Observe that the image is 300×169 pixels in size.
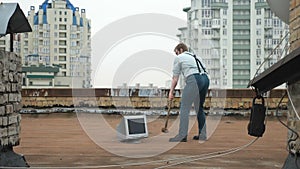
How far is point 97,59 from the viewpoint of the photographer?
4703 mm

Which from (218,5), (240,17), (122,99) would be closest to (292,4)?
(122,99)

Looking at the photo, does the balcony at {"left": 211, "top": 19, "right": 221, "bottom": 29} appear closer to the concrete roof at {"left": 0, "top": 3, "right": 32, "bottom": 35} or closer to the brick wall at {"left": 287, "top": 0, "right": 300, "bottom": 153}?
the concrete roof at {"left": 0, "top": 3, "right": 32, "bottom": 35}

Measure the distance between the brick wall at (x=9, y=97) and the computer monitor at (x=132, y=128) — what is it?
156 centimetres

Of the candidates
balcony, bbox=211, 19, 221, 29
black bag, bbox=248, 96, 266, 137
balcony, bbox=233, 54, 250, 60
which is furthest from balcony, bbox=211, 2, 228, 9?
black bag, bbox=248, 96, 266, 137

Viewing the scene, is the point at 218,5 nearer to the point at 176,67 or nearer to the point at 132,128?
the point at 176,67

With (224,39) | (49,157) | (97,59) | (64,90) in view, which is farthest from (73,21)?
(49,157)

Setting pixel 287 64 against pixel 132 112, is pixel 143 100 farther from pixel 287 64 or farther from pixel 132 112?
pixel 287 64

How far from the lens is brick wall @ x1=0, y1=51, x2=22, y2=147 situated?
8.68ft

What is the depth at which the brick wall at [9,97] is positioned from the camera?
8.68 ft

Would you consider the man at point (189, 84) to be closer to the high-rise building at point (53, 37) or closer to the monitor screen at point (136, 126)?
the monitor screen at point (136, 126)

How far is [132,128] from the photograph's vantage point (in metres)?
4.47

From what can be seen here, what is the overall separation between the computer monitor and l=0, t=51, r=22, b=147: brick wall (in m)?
1.56

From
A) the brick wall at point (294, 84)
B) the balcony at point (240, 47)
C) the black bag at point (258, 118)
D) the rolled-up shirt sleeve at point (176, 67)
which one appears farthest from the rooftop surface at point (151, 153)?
the balcony at point (240, 47)

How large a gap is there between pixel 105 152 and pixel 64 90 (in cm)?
559
